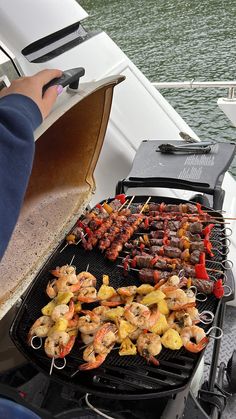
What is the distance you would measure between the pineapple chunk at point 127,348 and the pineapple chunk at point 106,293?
0.86 ft

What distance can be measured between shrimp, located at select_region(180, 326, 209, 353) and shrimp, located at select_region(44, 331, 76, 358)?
477 millimetres

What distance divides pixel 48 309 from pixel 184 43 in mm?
12551

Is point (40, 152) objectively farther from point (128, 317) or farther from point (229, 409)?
A: point (229, 409)

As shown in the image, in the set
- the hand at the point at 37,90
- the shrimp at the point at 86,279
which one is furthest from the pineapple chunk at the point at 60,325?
the hand at the point at 37,90

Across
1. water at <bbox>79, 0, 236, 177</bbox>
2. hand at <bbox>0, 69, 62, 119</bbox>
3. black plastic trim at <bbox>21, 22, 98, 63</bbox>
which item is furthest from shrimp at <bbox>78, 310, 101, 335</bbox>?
water at <bbox>79, 0, 236, 177</bbox>

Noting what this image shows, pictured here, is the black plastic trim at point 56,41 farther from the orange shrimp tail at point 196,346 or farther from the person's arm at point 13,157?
the orange shrimp tail at point 196,346

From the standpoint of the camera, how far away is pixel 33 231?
2.21 meters

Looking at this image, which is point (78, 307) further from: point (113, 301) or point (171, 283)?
point (171, 283)

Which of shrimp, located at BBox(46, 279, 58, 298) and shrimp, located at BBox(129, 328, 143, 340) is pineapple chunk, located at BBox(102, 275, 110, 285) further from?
shrimp, located at BBox(129, 328, 143, 340)

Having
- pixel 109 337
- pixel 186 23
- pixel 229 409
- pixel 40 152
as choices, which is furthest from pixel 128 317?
pixel 186 23

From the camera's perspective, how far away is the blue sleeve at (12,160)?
120 centimetres

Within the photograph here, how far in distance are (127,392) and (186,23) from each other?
14.7 m

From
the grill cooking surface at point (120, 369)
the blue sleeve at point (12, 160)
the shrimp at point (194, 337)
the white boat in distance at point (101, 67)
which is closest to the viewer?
the blue sleeve at point (12, 160)

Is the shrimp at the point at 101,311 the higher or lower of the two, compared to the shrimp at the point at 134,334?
higher
